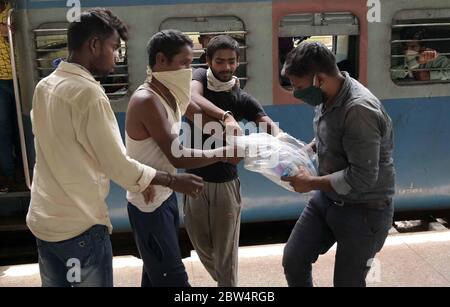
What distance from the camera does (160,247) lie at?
2412mm

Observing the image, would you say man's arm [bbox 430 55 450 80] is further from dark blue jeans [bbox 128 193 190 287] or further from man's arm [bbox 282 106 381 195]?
dark blue jeans [bbox 128 193 190 287]

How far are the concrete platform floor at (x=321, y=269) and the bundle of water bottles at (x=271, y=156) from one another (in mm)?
1108

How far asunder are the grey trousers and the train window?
161cm

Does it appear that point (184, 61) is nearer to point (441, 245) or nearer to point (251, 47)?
point (251, 47)

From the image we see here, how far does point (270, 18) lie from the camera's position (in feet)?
13.9

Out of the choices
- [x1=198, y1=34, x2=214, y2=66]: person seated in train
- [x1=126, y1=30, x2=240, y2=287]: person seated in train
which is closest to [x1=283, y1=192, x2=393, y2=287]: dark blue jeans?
[x1=126, y1=30, x2=240, y2=287]: person seated in train

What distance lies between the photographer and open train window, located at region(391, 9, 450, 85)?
4473 mm

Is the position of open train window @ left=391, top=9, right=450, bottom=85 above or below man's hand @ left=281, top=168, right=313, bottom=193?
above

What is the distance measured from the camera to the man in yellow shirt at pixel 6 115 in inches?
178

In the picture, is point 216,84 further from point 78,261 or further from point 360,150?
point 78,261

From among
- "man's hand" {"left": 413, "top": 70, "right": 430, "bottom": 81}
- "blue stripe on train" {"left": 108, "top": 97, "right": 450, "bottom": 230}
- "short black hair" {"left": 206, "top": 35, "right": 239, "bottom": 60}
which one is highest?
"short black hair" {"left": 206, "top": 35, "right": 239, "bottom": 60}

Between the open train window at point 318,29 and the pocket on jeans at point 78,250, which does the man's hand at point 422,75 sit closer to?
the open train window at point 318,29

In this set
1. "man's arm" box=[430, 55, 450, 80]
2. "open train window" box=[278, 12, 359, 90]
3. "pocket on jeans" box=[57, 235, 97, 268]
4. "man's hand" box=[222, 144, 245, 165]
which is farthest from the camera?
"man's arm" box=[430, 55, 450, 80]
